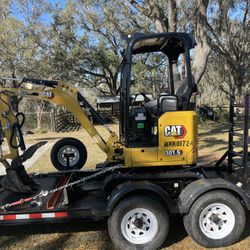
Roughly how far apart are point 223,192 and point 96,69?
31.5 metres

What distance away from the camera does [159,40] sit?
5656 mm

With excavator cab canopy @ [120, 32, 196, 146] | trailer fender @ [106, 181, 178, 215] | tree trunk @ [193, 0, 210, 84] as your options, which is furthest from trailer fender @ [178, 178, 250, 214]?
tree trunk @ [193, 0, 210, 84]

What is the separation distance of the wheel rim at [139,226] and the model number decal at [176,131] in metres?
1.25

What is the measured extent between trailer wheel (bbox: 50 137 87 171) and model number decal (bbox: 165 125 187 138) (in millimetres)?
2115

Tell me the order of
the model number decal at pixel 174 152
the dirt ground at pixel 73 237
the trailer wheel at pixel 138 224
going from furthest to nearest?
1. the model number decal at pixel 174 152
2. the dirt ground at pixel 73 237
3. the trailer wheel at pixel 138 224

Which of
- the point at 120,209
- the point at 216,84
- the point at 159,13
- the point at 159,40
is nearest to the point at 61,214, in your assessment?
the point at 120,209

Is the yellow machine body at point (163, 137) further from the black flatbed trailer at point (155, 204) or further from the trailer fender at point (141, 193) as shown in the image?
the trailer fender at point (141, 193)

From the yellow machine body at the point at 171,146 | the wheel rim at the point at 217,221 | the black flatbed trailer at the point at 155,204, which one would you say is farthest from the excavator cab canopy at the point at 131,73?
the wheel rim at the point at 217,221

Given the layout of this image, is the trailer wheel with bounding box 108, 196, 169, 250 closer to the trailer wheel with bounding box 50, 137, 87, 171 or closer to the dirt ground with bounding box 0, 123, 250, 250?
the dirt ground with bounding box 0, 123, 250, 250

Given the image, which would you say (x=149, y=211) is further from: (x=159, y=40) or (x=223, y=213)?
(x=159, y=40)

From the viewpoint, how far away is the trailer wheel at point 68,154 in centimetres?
673

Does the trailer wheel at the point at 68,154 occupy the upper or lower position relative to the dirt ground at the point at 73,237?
upper

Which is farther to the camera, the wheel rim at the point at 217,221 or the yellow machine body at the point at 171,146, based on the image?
the yellow machine body at the point at 171,146

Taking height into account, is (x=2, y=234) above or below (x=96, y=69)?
below
